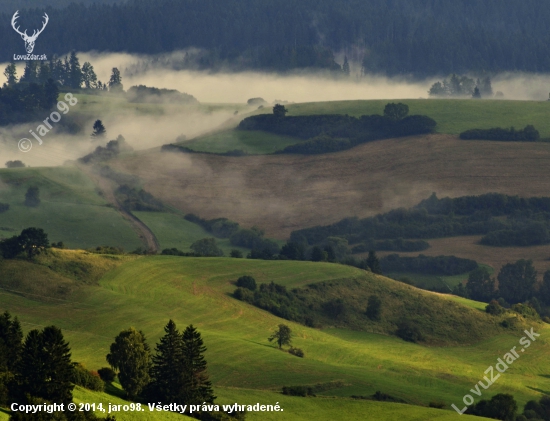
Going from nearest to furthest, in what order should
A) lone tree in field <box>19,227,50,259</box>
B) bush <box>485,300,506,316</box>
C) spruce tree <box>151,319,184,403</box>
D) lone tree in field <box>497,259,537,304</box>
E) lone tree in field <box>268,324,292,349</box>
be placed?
1. spruce tree <box>151,319,184,403</box>
2. lone tree in field <box>268,324,292,349</box>
3. lone tree in field <box>19,227,50,259</box>
4. bush <box>485,300,506,316</box>
5. lone tree in field <box>497,259,537,304</box>

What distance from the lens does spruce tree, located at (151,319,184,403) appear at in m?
80.8

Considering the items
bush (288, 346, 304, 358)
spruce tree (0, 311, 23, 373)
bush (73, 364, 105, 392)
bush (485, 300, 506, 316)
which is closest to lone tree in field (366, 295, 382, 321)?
bush (485, 300, 506, 316)

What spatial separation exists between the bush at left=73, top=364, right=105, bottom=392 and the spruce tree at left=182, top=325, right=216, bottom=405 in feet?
20.8

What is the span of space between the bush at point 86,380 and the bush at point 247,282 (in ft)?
221

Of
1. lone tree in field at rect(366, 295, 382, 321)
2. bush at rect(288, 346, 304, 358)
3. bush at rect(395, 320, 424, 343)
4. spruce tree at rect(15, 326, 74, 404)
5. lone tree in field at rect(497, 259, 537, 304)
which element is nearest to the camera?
spruce tree at rect(15, 326, 74, 404)

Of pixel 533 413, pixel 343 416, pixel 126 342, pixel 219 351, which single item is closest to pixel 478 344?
pixel 533 413

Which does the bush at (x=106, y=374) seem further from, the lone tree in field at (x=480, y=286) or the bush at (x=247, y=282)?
the lone tree in field at (x=480, y=286)

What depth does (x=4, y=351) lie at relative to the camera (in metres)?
74.8

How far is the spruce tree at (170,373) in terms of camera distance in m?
80.8

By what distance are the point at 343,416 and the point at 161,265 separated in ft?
196

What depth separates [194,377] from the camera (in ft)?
267

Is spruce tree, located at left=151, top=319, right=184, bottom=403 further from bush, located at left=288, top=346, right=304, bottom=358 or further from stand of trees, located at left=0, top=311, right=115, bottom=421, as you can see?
bush, located at left=288, top=346, right=304, bottom=358

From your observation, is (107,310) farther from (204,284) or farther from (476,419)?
(476,419)

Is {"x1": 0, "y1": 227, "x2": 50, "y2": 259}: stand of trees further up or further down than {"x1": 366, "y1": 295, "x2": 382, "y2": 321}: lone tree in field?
further up
